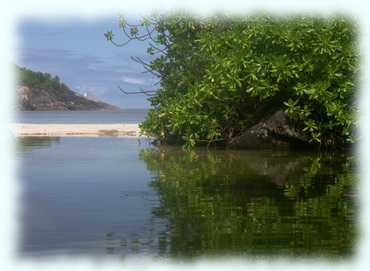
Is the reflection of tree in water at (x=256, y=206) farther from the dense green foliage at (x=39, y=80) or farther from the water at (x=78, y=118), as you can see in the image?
the dense green foliage at (x=39, y=80)

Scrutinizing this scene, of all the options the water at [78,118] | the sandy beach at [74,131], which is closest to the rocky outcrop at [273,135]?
the sandy beach at [74,131]

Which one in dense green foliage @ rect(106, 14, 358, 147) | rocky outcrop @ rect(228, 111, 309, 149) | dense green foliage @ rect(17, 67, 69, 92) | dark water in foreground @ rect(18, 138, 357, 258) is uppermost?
dense green foliage @ rect(17, 67, 69, 92)

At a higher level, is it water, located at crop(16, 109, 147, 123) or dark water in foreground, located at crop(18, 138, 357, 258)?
water, located at crop(16, 109, 147, 123)

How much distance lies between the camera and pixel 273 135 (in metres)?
20.0

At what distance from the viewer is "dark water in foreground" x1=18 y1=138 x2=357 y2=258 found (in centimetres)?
691

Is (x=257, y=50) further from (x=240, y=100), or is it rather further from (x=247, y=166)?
(x=247, y=166)

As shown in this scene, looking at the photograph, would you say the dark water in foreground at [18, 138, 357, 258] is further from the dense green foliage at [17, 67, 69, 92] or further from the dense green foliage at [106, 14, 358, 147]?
the dense green foliage at [17, 67, 69, 92]

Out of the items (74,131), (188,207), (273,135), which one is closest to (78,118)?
(74,131)

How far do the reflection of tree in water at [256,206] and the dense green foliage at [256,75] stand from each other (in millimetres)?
2395

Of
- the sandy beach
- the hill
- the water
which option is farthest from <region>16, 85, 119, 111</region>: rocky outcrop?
the sandy beach

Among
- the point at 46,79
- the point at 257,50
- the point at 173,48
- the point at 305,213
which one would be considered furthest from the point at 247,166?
the point at 46,79

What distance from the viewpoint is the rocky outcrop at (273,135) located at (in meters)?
19.6

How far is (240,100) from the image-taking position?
66.3ft

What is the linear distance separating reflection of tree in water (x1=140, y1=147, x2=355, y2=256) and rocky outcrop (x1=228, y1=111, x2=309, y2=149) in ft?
11.4
